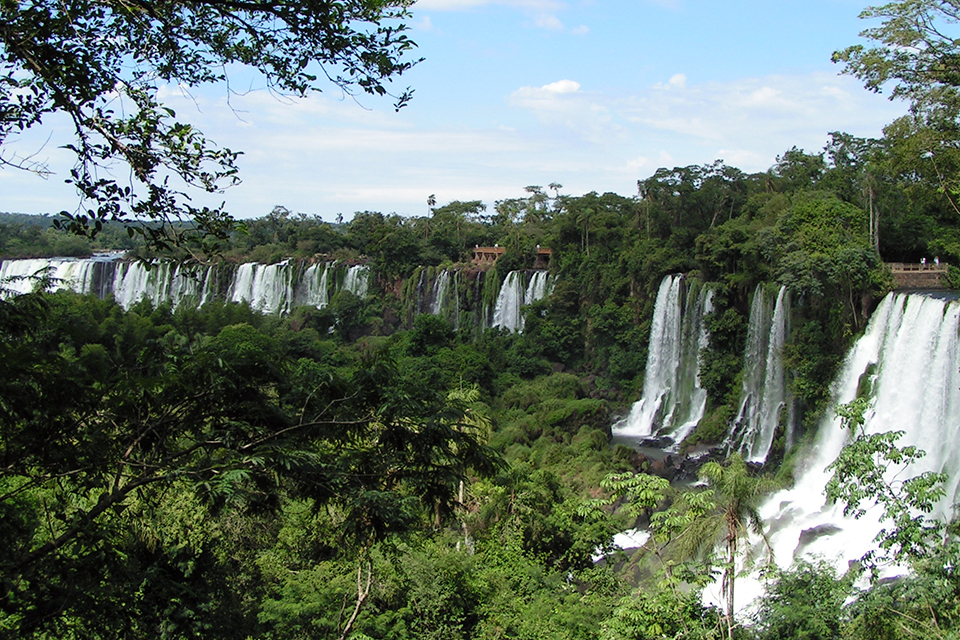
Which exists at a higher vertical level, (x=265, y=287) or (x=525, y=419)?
(x=265, y=287)

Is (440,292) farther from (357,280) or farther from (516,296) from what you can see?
(357,280)

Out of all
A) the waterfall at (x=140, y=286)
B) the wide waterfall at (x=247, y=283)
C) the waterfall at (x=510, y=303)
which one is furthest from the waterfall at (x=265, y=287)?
the waterfall at (x=510, y=303)

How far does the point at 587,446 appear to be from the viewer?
63.8ft

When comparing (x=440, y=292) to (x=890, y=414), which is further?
(x=440, y=292)

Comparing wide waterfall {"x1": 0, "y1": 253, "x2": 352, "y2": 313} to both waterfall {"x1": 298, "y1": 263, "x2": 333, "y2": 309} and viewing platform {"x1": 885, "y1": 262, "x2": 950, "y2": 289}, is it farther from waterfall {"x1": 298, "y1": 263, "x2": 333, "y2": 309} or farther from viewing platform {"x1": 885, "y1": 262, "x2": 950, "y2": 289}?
viewing platform {"x1": 885, "y1": 262, "x2": 950, "y2": 289}

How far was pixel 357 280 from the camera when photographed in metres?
36.1

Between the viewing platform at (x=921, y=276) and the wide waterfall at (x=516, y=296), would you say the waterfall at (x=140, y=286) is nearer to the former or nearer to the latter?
the wide waterfall at (x=516, y=296)

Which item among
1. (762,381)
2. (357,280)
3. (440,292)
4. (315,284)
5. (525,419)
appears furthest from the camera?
(315,284)

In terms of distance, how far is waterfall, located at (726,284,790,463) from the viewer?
18750mm

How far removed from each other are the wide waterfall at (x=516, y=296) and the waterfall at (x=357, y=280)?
301 inches

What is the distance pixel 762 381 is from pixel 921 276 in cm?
442

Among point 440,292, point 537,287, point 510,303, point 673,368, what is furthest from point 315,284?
point 673,368

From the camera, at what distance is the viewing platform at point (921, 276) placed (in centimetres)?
1702

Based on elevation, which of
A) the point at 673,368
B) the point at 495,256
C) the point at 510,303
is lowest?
the point at 673,368
